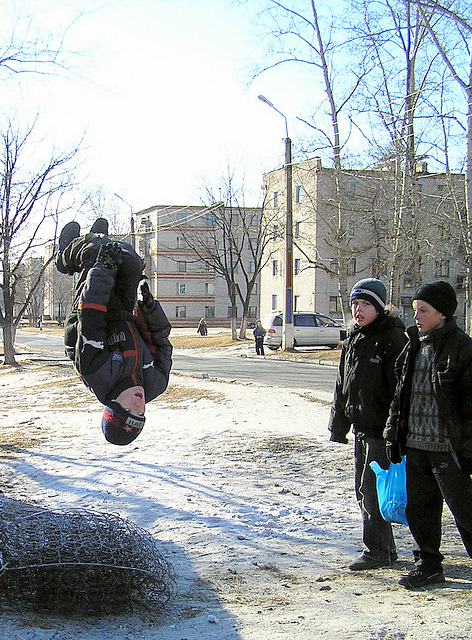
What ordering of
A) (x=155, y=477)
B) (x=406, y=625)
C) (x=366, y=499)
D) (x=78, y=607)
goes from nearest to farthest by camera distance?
(x=406, y=625) → (x=78, y=607) → (x=366, y=499) → (x=155, y=477)

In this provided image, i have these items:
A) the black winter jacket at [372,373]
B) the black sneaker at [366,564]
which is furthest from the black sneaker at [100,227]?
the black sneaker at [366,564]

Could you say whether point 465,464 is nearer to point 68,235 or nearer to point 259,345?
point 68,235

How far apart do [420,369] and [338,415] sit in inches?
33.7

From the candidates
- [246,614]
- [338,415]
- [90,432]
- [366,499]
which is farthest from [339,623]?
[90,432]

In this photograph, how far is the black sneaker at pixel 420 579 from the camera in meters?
4.36

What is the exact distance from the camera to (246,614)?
409 cm

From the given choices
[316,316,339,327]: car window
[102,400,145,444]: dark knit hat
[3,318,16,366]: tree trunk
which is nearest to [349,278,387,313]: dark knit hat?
[102,400,145,444]: dark knit hat

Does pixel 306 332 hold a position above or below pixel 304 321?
below

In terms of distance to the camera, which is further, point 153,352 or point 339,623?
point 153,352

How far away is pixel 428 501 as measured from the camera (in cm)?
449

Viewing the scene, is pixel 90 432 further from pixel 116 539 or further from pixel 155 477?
pixel 116 539

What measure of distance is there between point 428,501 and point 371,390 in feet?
2.76

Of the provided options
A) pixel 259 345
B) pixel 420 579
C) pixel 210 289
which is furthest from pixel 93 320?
pixel 210 289

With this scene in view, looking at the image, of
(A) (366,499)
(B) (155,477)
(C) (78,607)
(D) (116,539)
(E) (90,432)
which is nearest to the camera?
(C) (78,607)
